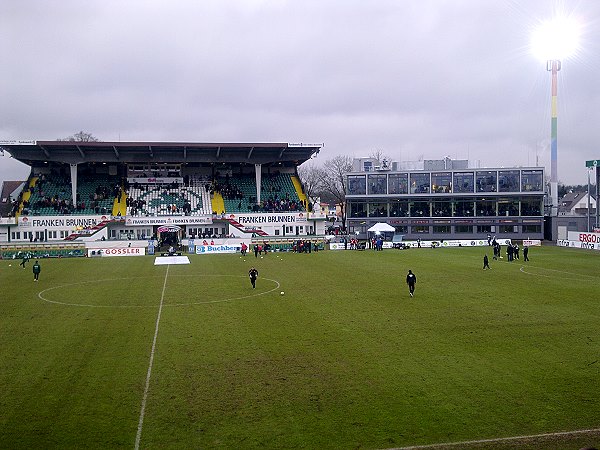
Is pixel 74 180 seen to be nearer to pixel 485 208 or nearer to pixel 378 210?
pixel 378 210

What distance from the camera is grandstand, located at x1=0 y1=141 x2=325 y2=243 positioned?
211ft

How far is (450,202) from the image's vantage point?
77.3 meters

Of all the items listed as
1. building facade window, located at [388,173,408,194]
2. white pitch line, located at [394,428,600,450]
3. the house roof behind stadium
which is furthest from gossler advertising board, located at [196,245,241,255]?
white pitch line, located at [394,428,600,450]

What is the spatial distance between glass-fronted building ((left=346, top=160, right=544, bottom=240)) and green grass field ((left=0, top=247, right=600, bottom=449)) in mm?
45602

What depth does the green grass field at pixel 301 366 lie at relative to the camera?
11.2 m

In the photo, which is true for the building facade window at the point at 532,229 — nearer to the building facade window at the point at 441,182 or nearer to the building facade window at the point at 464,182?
the building facade window at the point at 464,182

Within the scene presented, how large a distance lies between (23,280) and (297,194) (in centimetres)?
4319

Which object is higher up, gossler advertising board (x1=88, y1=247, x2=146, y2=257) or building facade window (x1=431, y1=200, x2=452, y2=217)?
building facade window (x1=431, y1=200, x2=452, y2=217)

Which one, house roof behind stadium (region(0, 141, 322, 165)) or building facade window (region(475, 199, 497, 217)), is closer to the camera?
house roof behind stadium (region(0, 141, 322, 165))

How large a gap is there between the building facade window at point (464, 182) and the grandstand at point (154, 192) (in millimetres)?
20346

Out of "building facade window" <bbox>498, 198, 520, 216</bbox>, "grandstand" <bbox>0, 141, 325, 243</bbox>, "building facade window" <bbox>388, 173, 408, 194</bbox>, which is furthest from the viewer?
"building facade window" <bbox>388, 173, 408, 194</bbox>

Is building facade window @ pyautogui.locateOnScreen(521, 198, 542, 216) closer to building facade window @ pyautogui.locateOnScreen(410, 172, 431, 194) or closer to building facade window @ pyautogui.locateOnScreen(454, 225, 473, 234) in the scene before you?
building facade window @ pyautogui.locateOnScreen(454, 225, 473, 234)

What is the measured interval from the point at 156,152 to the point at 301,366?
6013cm

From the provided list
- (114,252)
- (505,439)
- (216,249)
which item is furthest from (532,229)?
(505,439)
